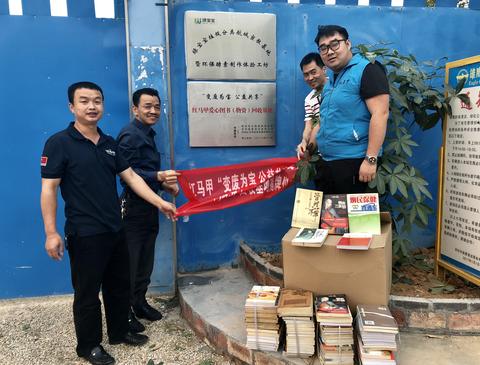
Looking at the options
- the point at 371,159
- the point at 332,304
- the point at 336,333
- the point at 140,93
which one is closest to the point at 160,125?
the point at 140,93

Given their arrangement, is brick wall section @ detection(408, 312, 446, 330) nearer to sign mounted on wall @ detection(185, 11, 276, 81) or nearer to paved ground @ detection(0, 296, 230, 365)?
paved ground @ detection(0, 296, 230, 365)

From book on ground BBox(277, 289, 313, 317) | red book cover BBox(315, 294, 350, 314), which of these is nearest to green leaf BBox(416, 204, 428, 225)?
red book cover BBox(315, 294, 350, 314)

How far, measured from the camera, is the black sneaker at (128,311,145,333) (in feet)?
9.63

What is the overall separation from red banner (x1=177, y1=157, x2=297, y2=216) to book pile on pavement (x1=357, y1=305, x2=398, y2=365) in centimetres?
137

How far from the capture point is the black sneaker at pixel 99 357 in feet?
8.44

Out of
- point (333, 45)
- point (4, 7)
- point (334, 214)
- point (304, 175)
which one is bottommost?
point (334, 214)

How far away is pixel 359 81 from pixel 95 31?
7.02 ft

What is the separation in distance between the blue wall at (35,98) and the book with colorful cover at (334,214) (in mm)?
1866

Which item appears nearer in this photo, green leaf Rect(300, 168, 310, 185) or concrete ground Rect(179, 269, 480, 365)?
concrete ground Rect(179, 269, 480, 365)

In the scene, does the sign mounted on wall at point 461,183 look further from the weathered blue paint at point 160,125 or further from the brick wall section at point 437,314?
the weathered blue paint at point 160,125

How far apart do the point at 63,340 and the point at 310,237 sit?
74.8 inches

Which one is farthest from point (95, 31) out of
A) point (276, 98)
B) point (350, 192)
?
point (350, 192)

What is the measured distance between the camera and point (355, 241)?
7.68ft

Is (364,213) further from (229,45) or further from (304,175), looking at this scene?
(229,45)
